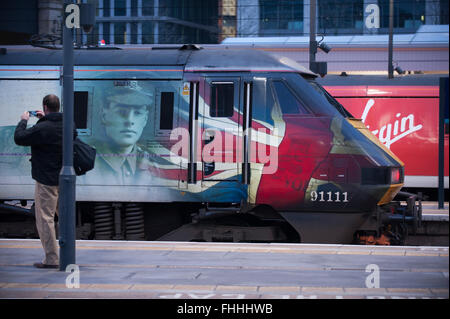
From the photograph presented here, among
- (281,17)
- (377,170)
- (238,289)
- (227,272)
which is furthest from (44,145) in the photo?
(281,17)

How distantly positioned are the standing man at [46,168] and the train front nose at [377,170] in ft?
14.4

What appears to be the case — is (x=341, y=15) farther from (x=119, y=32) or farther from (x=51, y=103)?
(x=51, y=103)

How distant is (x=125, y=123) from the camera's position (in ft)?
39.1

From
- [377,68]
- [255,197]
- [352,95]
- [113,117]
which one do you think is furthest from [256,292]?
[377,68]

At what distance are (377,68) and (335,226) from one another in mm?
20523

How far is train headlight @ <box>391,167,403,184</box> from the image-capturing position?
11.6m

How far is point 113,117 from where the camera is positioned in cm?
1201

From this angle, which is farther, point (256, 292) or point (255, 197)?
point (255, 197)
